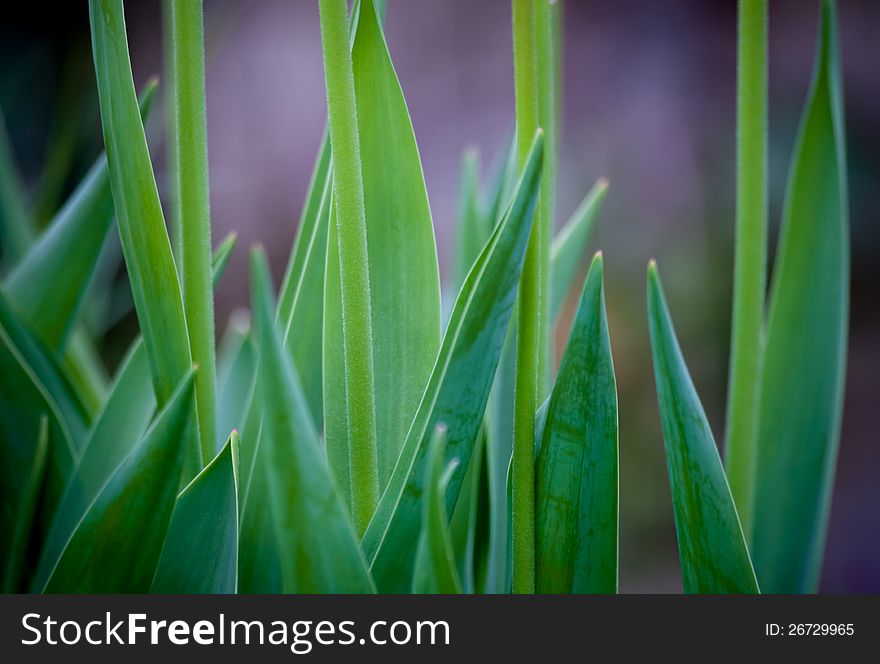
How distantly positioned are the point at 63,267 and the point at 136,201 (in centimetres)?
13

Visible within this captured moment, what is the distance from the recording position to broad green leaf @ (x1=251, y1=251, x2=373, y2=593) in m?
0.15

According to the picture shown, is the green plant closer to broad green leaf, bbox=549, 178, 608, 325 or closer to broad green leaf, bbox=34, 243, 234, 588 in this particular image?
broad green leaf, bbox=549, 178, 608, 325

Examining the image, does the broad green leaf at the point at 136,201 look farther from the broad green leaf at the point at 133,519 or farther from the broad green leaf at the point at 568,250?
the broad green leaf at the point at 568,250

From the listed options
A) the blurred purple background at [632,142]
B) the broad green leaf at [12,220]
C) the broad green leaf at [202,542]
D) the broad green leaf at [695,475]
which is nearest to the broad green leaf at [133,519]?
the broad green leaf at [202,542]

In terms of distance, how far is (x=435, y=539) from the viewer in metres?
0.16

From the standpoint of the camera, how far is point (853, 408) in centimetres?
89

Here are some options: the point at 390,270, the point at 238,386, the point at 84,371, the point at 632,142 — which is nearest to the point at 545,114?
the point at 390,270

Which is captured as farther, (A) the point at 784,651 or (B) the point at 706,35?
(B) the point at 706,35

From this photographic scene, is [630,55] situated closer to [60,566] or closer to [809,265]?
[809,265]

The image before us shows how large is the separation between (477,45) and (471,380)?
81 cm

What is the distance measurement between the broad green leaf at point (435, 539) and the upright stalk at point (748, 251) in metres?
0.11

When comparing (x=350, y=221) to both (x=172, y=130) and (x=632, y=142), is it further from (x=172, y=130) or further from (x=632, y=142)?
(x=632, y=142)

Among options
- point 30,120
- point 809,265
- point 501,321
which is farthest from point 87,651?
point 30,120

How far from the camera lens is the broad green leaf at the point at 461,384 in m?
0.18
